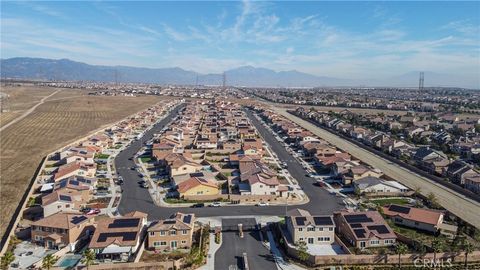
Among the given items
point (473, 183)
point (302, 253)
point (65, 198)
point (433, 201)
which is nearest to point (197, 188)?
point (65, 198)

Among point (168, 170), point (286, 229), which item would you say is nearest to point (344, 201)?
point (286, 229)

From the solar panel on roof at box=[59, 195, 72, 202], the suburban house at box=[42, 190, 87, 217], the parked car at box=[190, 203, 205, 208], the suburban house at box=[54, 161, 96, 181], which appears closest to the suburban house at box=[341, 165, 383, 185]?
the parked car at box=[190, 203, 205, 208]

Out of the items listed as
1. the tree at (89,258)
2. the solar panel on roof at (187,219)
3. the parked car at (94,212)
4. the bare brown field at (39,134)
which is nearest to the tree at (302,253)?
the solar panel on roof at (187,219)

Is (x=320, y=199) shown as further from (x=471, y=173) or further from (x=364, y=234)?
(x=471, y=173)

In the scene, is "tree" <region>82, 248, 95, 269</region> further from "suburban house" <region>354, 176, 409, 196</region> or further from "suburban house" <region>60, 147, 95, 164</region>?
"suburban house" <region>354, 176, 409, 196</region>

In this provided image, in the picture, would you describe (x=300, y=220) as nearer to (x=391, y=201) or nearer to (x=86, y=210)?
(x=391, y=201)

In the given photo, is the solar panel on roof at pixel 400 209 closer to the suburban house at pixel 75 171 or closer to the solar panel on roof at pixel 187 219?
the solar panel on roof at pixel 187 219
